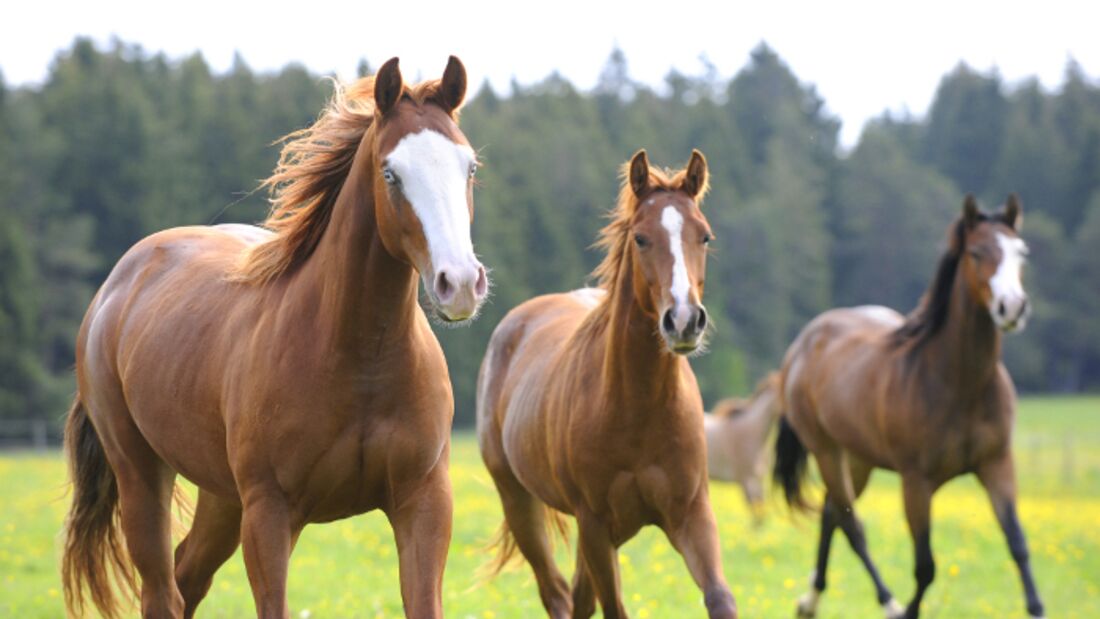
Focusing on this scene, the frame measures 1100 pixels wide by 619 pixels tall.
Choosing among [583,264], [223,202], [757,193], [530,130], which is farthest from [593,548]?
[757,193]

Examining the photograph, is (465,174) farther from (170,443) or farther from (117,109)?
(117,109)

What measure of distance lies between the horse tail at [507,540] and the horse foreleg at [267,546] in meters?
3.37

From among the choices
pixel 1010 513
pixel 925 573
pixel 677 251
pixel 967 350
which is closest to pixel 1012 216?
pixel 967 350

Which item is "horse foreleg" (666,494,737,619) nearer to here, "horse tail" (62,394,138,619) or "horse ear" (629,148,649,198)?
"horse ear" (629,148,649,198)

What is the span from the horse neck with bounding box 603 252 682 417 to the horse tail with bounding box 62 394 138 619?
2.37 meters

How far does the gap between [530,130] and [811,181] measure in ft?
57.8

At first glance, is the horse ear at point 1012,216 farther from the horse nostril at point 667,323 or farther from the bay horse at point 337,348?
the bay horse at point 337,348

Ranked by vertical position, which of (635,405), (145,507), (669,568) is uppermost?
(635,405)

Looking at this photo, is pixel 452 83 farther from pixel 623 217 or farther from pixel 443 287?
pixel 623 217

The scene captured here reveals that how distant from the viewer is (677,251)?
5.26 meters

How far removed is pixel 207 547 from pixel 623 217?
2.36 meters

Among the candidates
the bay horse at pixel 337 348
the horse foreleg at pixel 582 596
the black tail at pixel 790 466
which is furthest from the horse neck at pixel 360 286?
the black tail at pixel 790 466

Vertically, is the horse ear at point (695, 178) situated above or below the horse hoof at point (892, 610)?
above

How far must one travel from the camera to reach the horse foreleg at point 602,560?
5.87 meters
